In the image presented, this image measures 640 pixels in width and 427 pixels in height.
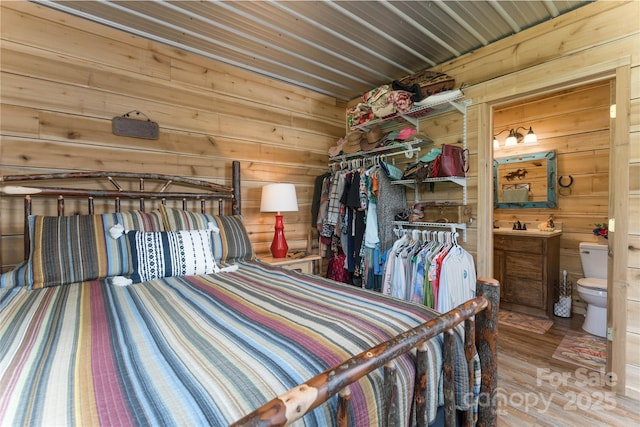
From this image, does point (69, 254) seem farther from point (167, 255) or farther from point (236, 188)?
point (236, 188)

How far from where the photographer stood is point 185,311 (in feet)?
3.79

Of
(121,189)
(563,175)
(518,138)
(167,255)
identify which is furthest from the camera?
(518,138)

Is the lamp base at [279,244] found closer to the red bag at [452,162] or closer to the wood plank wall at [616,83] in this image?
the red bag at [452,162]

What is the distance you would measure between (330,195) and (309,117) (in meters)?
0.94

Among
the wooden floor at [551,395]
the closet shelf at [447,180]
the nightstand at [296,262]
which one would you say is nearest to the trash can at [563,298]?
the wooden floor at [551,395]

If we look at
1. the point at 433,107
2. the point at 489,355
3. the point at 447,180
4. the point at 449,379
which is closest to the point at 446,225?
the point at 447,180

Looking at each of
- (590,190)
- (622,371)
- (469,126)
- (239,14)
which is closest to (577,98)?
(590,190)

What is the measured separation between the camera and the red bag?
7.85ft

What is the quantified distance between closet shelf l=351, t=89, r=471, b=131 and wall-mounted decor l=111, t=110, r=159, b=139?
6.37 ft

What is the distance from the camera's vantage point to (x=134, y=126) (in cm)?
229

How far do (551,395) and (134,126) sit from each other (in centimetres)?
330

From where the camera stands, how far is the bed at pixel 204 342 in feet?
2.00

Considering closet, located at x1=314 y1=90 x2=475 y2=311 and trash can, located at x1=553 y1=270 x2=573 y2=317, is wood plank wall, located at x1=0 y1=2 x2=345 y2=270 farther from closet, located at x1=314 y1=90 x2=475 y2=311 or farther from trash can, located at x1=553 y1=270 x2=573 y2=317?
trash can, located at x1=553 y1=270 x2=573 y2=317

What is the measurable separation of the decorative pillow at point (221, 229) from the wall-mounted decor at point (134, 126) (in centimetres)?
67
